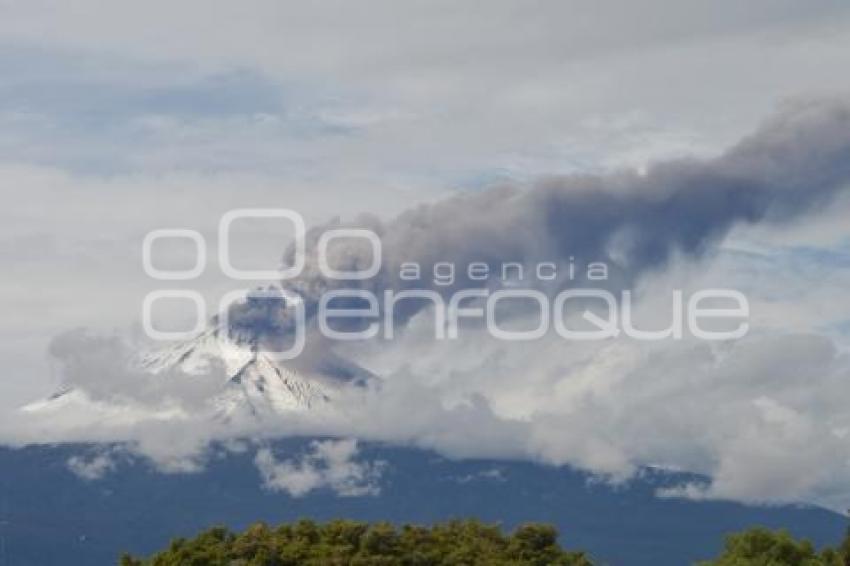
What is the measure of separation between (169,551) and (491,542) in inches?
671

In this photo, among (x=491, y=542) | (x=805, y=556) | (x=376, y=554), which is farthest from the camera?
(x=805, y=556)

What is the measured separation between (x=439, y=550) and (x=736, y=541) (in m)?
23.5

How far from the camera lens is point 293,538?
3440 inches

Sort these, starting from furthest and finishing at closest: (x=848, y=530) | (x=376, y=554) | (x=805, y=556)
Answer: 1. (x=848, y=530)
2. (x=805, y=556)
3. (x=376, y=554)

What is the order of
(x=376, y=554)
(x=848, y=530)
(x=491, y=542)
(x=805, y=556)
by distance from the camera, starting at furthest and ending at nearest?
(x=848, y=530)
(x=805, y=556)
(x=491, y=542)
(x=376, y=554)

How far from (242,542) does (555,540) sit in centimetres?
1734

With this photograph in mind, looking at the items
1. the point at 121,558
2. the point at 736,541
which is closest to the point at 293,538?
the point at 121,558

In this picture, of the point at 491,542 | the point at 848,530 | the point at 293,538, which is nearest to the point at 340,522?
the point at 293,538

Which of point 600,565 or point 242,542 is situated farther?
point 600,565

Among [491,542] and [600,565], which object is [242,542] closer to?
[491,542]

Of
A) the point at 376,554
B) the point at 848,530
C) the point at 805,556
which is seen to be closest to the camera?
the point at 376,554

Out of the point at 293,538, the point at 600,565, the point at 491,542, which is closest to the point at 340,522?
the point at 293,538

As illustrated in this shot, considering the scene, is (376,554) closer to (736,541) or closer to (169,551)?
(169,551)

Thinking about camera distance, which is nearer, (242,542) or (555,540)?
(242,542)
